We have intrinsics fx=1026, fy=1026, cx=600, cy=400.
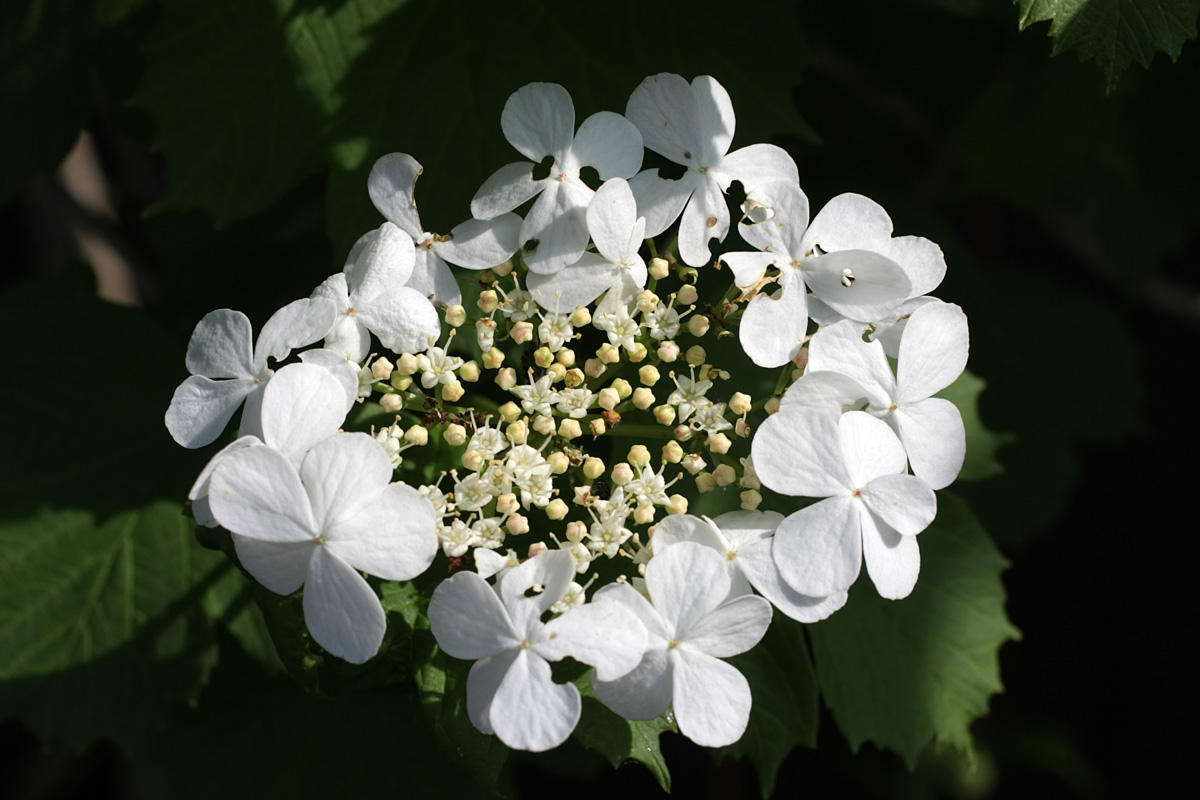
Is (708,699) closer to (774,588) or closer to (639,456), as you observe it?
(774,588)

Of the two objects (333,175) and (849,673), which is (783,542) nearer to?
(849,673)

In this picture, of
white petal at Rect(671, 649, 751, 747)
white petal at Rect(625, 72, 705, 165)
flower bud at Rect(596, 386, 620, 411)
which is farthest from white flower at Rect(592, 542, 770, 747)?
white petal at Rect(625, 72, 705, 165)

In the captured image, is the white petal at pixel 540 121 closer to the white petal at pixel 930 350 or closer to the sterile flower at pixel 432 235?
the sterile flower at pixel 432 235

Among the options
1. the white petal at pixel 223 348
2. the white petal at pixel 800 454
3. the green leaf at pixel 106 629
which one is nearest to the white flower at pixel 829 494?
the white petal at pixel 800 454

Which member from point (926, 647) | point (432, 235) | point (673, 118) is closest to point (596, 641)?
point (432, 235)

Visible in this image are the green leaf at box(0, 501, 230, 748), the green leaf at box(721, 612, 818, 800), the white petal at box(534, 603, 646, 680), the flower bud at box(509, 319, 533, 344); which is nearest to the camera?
the white petal at box(534, 603, 646, 680)

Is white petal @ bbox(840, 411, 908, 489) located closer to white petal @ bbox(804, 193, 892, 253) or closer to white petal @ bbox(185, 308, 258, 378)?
white petal @ bbox(804, 193, 892, 253)
